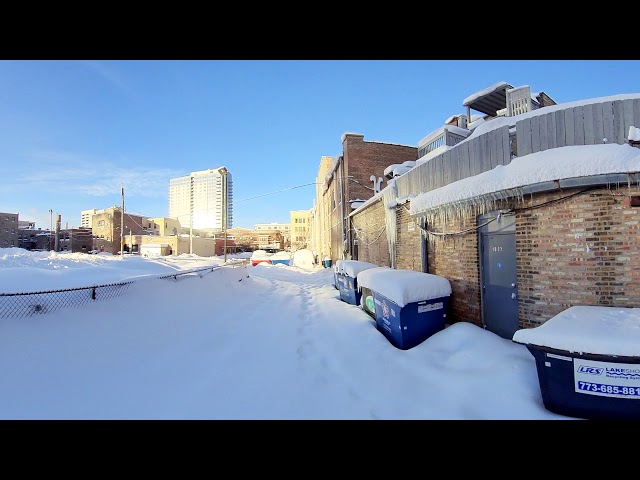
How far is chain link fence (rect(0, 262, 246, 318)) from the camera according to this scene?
4043 mm

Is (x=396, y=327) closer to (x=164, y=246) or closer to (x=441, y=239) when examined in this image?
(x=441, y=239)

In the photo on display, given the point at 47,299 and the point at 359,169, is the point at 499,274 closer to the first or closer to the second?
the point at 47,299

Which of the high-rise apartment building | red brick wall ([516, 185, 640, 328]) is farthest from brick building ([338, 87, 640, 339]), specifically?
the high-rise apartment building

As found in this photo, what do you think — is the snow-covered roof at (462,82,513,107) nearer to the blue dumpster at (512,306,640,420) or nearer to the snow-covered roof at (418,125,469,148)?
the snow-covered roof at (418,125,469,148)

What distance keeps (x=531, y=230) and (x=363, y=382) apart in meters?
3.60

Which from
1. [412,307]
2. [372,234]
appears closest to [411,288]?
[412,307]

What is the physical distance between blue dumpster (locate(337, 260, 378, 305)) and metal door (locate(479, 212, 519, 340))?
13.8ft

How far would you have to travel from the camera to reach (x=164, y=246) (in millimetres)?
46938

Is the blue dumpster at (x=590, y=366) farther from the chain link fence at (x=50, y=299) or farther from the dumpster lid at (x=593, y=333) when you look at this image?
the chain link fence at (x=50, y=299)

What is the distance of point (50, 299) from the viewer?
15.0 feet

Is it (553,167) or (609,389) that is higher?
(553,167)

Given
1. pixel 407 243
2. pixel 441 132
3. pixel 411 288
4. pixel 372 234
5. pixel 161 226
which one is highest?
pixel 161 226

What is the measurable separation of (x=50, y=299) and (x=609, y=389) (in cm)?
745

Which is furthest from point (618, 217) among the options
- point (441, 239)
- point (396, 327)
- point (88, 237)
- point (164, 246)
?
point (88, 237)
